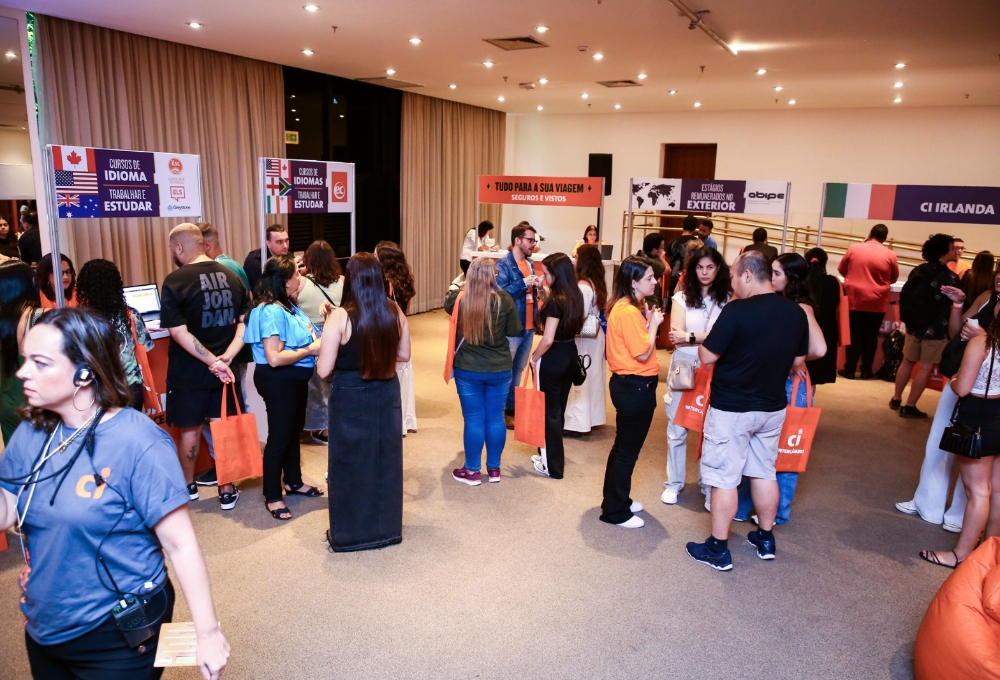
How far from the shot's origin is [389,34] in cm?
591

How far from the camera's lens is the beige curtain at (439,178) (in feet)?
33.7

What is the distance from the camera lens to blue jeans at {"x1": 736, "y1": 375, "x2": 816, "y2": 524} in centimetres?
368

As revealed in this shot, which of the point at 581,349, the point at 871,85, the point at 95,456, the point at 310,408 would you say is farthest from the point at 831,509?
the point at 871,85

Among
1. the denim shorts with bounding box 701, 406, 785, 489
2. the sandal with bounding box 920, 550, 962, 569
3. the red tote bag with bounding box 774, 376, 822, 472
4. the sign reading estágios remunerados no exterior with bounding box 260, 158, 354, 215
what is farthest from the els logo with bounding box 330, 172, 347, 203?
the sandal with bounding box 920, 550, 962, 569

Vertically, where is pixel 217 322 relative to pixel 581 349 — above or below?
above

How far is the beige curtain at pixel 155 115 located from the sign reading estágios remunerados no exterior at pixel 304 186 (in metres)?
1.92

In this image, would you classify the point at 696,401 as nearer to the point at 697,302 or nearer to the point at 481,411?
the point at 697,302

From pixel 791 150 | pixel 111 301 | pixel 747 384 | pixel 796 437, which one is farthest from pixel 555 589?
pixel 791 150

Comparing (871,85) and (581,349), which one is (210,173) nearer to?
(581,349)

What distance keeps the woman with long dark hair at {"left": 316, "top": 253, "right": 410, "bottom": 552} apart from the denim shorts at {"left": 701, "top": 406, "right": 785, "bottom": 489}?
1.49m

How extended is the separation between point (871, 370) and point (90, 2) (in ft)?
25.5

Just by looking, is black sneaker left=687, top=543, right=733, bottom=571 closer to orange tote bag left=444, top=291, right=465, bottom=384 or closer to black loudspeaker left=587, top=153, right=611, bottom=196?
orange tote bag left=444, top=291, right=465, bottom=384

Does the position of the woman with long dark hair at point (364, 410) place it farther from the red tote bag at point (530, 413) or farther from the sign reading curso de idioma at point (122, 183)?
the sign reading curso de idioma at point (122, 183)

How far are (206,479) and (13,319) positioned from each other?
1.65 metres
